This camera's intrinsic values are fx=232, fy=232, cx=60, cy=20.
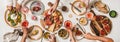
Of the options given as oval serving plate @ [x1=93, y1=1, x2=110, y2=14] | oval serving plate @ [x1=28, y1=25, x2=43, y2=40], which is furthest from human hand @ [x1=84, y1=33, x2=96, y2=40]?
oval serving plate @ [x1=28, y1=25, x2=43, y2=40]

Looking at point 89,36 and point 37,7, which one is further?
point 37,7

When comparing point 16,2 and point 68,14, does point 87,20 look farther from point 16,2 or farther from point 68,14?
point 16,2

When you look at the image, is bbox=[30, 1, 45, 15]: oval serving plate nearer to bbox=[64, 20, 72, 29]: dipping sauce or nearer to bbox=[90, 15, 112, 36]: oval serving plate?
bbox=[64, 20, 72, 29]: dipping sauce

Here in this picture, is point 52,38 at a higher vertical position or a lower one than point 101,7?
lower

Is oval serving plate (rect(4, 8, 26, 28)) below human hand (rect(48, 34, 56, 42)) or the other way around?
the other way around

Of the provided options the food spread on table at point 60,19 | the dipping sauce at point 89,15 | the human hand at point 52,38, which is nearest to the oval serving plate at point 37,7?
the food spread on table at point 60,19

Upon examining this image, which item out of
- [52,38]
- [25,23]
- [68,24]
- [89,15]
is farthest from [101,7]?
[25,23]

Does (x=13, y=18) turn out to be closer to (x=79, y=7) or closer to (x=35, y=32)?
(x=35, y=32)

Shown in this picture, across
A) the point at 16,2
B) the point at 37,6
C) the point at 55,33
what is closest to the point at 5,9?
the point at 16,2

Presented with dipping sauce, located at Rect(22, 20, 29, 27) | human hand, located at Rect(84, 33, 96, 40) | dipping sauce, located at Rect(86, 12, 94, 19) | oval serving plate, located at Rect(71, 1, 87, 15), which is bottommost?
human hand, located at Rect(84, 33, 96, 40)
